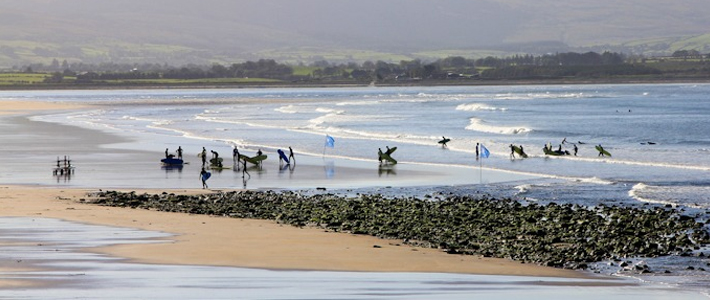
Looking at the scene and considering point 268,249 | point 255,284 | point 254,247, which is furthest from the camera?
point 254,247

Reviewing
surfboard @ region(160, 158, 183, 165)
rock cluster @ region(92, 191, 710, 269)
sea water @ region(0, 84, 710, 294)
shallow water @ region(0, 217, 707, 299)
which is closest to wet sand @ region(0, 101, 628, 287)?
shallow water @ region(0, 217, 707, 299)

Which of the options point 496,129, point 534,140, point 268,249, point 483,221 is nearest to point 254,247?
point 268,249

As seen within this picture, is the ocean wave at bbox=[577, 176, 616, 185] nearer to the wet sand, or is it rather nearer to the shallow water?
the wet sand

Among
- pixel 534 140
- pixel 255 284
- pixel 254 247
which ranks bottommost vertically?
pixel 534 140

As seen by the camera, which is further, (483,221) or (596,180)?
(596,180)

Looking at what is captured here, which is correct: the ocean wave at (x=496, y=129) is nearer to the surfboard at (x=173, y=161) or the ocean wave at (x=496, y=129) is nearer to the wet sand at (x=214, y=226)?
the wet sand at (x=214, y=226)

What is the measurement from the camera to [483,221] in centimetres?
2764

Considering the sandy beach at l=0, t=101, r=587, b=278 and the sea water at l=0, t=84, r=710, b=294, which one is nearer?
Answer: the sandy beach at l=0, t=101, r=587, b=278

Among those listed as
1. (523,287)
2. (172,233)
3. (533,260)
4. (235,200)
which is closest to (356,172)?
(235,200)

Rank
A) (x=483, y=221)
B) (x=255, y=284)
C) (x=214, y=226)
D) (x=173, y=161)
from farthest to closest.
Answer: (x=173, y=161) < (x=483, y=221) < (x=214, y=226) < (x=255, y=284)

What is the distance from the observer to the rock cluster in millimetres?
23422

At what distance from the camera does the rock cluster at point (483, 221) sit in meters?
23.4

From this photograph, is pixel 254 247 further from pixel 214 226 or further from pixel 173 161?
pixel 173 161

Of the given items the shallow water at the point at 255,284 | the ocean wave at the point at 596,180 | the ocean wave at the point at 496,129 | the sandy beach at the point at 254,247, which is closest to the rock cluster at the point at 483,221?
the sandy beach at the point at 254,247
